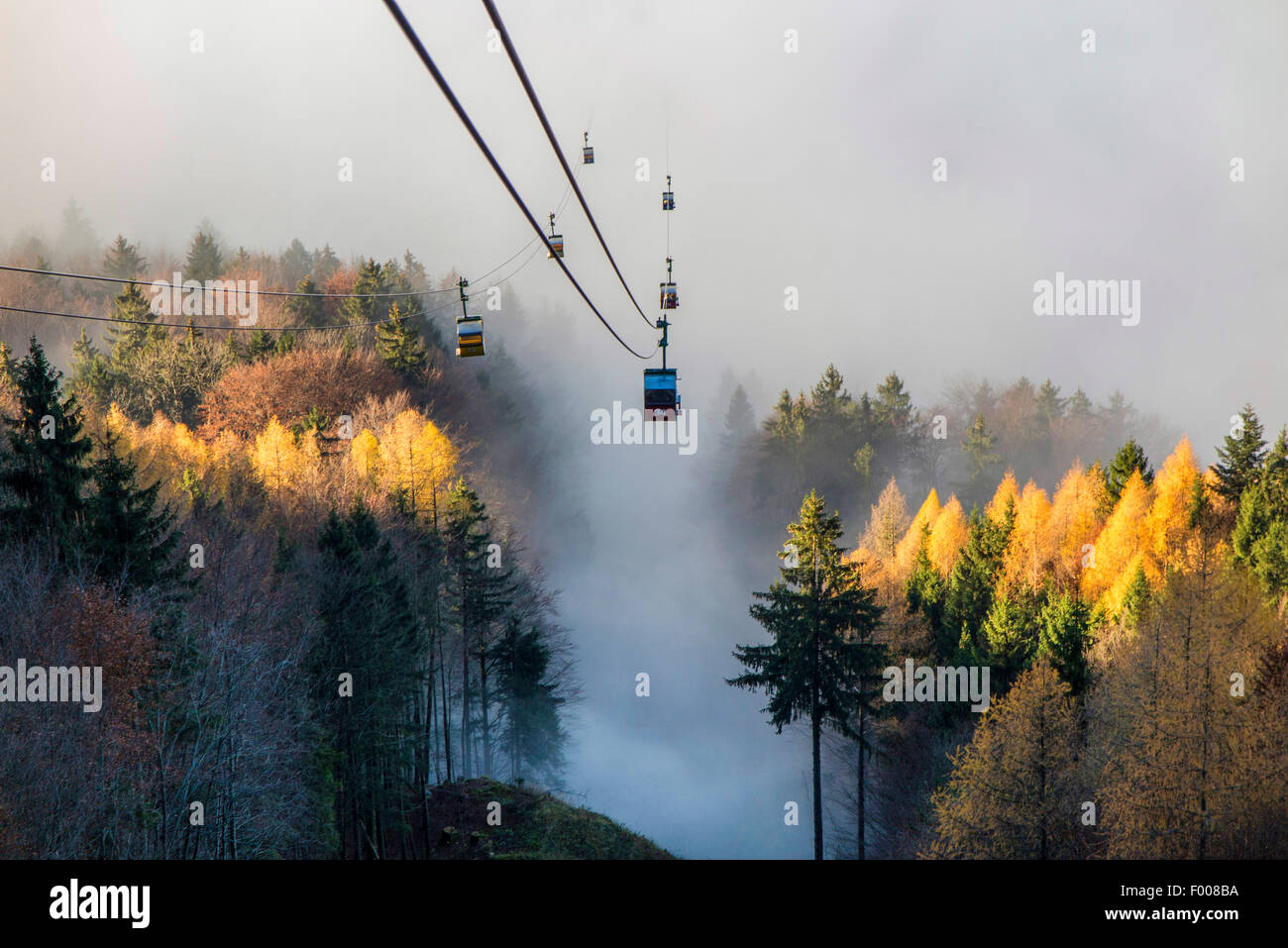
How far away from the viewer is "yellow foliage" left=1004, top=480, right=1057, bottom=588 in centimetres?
4350

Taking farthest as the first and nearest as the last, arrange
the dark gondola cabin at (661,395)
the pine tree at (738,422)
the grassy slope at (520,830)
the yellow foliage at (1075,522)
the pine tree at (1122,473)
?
the pine tree at (738,422) → the pine tree at (1122,473) → the yellow foliage at (1075,522) → the grassy slope at (520,830) → the dark gondola cabin at (661,395)

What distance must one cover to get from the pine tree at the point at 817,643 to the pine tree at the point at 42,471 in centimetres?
2148

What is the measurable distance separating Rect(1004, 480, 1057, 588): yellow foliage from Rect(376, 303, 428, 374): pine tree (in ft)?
147

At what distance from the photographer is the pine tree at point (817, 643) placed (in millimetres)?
28766

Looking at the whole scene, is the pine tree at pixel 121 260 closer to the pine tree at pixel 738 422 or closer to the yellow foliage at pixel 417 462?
the yellow foliage at pixel 417 462

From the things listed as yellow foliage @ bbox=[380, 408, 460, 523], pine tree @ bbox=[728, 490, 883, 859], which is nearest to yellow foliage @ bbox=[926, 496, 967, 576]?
pine tree @ bbox=[728, 490, 883, 859]

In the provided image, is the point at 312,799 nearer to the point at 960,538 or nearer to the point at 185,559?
the point at 185,559

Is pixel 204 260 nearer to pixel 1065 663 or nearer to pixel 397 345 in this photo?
pixel 397 345

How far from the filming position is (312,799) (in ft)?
77.9

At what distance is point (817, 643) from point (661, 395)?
51.1 feet

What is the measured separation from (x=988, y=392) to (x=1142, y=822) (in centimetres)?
8894

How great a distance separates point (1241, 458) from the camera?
4394cm

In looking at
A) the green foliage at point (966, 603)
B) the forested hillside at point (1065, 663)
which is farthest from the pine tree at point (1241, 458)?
the green foliage at point (966, 603)

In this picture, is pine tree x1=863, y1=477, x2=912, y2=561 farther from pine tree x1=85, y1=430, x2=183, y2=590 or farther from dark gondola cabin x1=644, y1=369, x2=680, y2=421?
pine tree x1=85, y1=430, x2=183, y2=590
